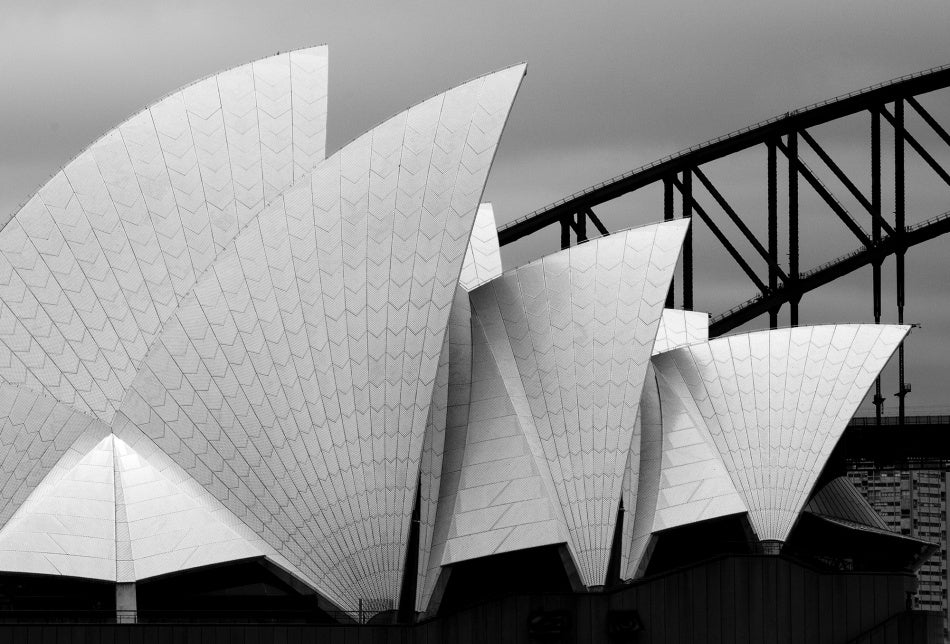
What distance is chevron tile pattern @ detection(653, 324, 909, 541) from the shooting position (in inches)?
2174

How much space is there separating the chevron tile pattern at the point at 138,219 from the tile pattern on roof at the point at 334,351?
259cm

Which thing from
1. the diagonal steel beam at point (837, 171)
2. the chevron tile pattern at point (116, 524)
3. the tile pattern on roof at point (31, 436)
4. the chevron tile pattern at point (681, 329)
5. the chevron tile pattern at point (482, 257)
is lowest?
the chevron tile pattern at point (116, 524)

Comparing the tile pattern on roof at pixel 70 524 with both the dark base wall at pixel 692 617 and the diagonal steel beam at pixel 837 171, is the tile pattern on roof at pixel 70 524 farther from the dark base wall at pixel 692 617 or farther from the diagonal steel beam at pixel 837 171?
the diagonal steel beam at pixel 837 171

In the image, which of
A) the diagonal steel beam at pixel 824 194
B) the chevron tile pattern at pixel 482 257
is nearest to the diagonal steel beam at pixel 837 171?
the diagonal steel beam at pixel 824 194

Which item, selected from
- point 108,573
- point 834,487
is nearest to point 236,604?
point 108,573

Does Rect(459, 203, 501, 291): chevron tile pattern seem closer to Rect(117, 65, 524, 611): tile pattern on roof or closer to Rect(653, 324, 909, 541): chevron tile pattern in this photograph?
Rect(653, 324, 909, 541): chevron tile pattern

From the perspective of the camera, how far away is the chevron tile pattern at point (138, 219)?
174ft

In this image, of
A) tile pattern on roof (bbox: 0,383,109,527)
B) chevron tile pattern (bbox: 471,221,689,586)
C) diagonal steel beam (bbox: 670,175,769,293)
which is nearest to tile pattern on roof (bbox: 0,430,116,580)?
tile pattern on roof (bbox: 0,383,109,527)

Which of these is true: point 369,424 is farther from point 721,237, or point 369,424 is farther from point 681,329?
point 721,237

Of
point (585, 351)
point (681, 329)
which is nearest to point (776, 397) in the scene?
point (585, 351)

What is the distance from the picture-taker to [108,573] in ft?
156

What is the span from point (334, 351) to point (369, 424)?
96.1 inches

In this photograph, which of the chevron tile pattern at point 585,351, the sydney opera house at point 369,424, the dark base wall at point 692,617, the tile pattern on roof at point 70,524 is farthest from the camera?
the chevron tile pattern at point 585,351

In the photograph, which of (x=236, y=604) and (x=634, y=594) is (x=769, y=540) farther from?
(x=236, y=604)
